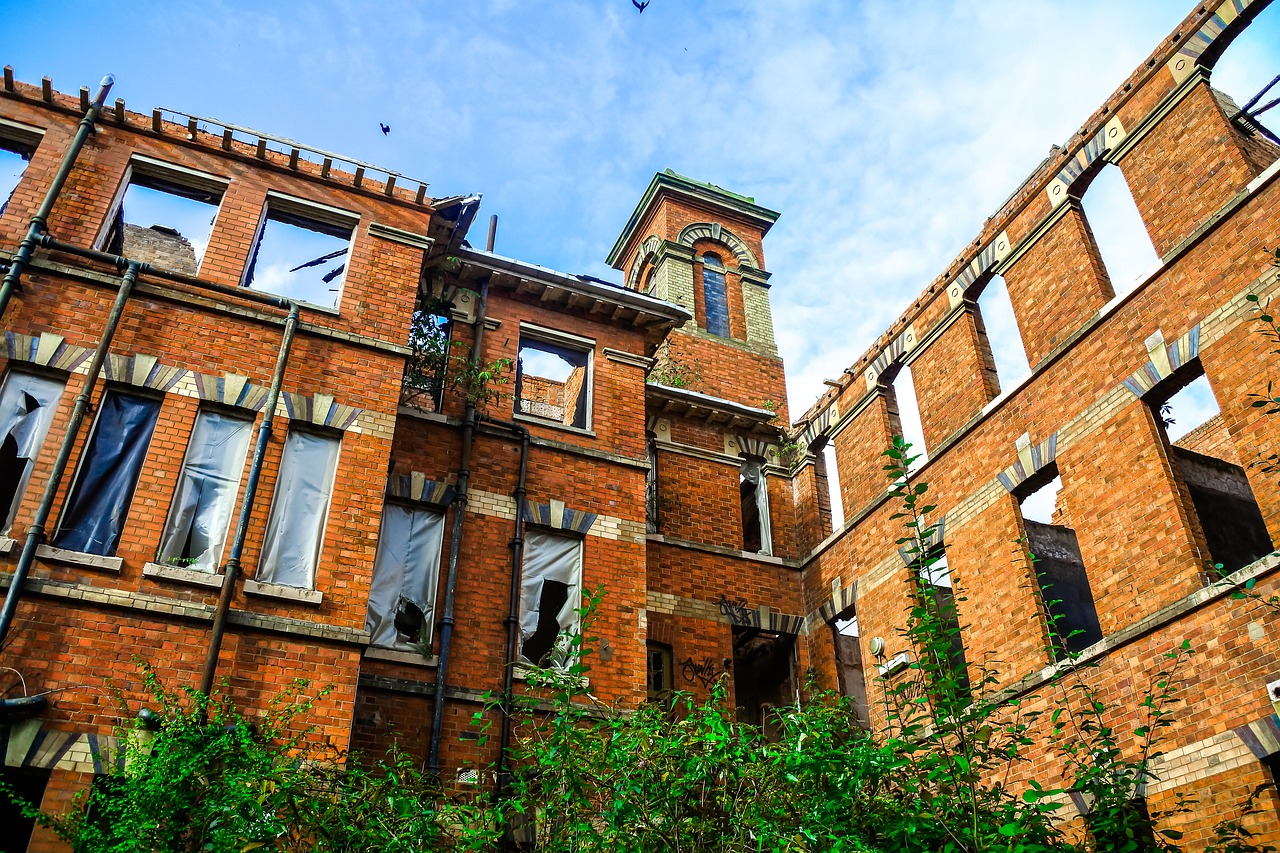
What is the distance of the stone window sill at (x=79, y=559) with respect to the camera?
909cm

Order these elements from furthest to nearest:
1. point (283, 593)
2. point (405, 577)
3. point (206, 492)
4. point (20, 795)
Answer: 1. point (405, 577)
2. point (206, 492)
3. point (283, 593)
4. point (20, 795)

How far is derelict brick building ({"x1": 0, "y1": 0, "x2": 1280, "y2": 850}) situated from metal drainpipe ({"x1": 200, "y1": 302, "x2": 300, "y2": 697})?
0.16 ft

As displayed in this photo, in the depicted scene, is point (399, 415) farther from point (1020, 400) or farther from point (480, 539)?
point (1020, 400)

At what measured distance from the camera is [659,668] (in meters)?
14.7

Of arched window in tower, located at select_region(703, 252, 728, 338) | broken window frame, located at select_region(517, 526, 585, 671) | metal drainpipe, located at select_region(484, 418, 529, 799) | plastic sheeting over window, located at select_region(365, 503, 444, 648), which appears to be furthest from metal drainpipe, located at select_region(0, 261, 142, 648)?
arched window in tower, located at select_region(703, 252, 728, 338)

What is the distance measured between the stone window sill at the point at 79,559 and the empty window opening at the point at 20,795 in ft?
6.13

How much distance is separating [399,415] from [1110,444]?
901cm

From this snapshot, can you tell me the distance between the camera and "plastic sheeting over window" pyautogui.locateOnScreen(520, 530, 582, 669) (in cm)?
1256

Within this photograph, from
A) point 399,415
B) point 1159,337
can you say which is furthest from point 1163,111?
point 399,415

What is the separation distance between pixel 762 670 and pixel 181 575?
436 inches

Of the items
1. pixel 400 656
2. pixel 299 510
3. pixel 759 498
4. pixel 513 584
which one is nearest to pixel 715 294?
pixel 759 498

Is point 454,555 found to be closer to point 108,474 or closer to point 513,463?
point 513,463

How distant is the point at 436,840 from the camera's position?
663 centimetres

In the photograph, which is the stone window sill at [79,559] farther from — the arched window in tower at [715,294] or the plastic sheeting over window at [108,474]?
the arched window in tower at [715,294]
